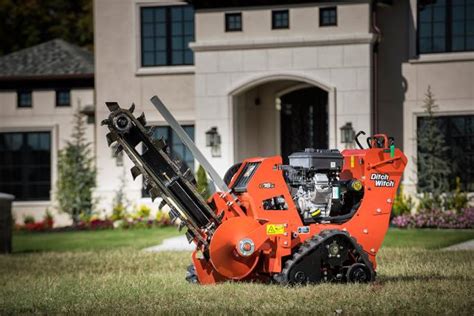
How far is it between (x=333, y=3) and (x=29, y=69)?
38.5ft

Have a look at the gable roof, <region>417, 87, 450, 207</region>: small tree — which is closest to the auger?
<region>417, 87, 450, 207</region>: small tree

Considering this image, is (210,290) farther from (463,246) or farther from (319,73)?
(319,73)

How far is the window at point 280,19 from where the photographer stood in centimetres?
2942

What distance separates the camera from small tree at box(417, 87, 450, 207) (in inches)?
1118

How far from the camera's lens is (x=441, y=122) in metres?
29.7

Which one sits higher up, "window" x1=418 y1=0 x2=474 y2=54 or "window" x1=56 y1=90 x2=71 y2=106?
"window" x1=418 y1=0 x2=474 y2=54

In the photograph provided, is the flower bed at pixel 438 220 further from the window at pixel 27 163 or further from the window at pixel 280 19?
the window at pixel 27 163

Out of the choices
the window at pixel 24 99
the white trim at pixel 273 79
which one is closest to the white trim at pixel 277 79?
the white trim at pixel 273 79

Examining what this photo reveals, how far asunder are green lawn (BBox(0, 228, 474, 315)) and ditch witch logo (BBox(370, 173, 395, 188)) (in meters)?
1.30

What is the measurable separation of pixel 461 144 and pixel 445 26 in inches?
130

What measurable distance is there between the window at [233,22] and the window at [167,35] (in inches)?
91.3

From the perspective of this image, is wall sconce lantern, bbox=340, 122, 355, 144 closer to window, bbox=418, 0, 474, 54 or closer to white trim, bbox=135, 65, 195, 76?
window, bbox=418, 0, 474, 54

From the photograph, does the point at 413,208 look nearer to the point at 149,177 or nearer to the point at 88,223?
the point at 88,223

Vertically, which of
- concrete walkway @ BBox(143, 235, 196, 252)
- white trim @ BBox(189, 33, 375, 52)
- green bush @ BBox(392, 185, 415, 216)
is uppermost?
white trim @ BBox(189, 33, 375, 52)
